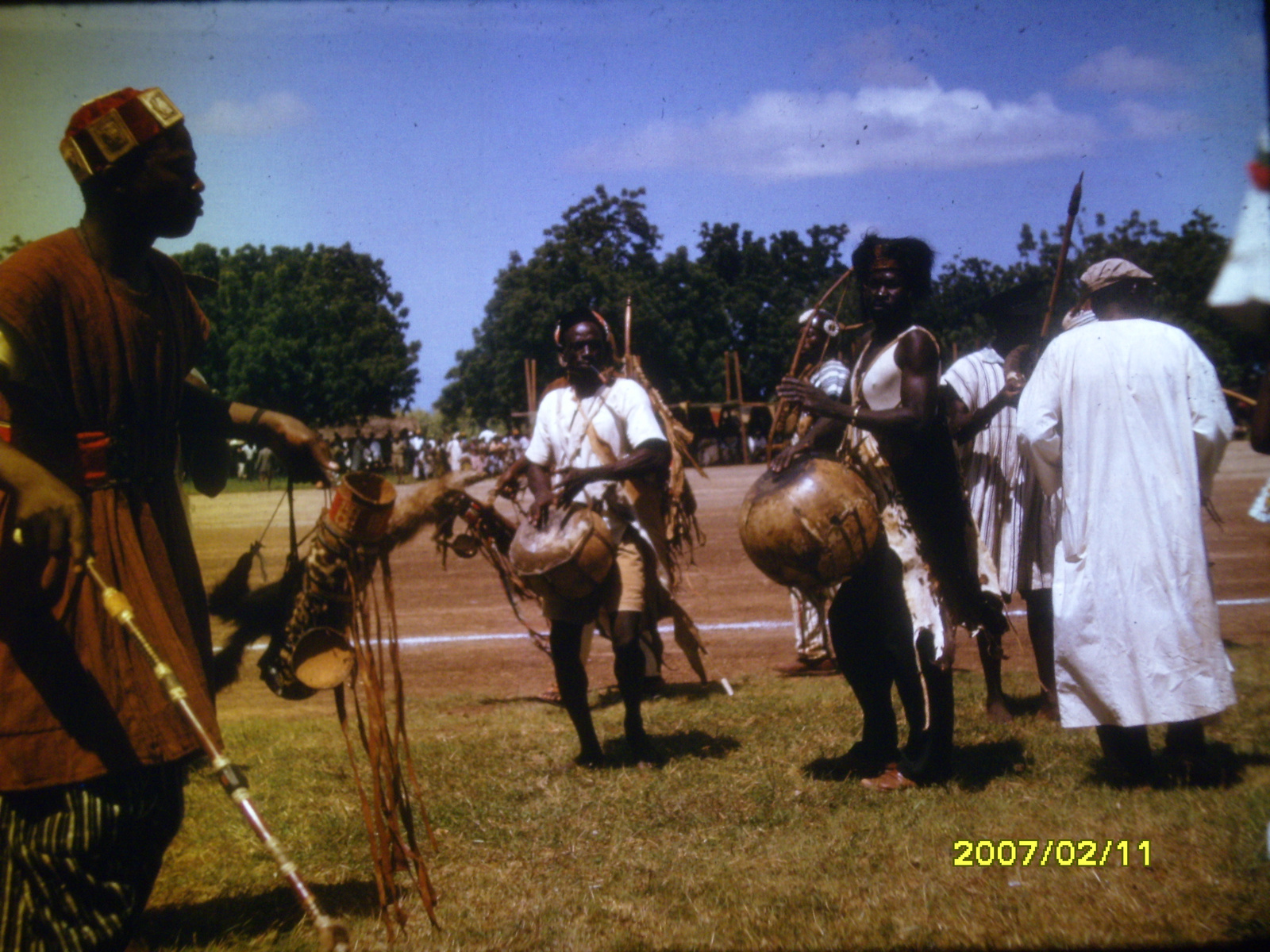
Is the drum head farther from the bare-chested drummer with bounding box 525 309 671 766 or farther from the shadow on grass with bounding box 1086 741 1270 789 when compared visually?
the shadow on grass with bounding box 1086 741 1270 789

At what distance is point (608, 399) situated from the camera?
5.43m

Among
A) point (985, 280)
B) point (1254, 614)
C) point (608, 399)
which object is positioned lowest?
point (1254, 614)

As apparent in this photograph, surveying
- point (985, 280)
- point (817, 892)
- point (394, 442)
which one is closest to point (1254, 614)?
point (985, 280)

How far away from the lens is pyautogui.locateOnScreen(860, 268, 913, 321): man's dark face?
14.9 feet

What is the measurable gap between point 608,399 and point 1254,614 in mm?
5460

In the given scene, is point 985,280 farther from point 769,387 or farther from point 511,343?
point 769,387

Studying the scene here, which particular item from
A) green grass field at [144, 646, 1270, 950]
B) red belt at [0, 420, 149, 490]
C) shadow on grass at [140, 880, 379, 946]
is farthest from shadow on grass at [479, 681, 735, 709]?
red belt at [0, 420, 149, 490]

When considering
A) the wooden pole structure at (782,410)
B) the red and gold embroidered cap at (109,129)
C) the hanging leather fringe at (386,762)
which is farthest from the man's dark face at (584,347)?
the red and gold embroidered cap at (109,129)

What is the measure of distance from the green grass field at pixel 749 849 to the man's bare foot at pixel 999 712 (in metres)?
0.07

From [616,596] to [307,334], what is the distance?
22.1 meters

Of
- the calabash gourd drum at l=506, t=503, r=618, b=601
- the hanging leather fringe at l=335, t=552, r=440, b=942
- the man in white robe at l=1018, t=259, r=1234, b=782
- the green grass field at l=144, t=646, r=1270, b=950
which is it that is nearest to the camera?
the hanging leather fringe at l=335, t=552, r=440, b=942

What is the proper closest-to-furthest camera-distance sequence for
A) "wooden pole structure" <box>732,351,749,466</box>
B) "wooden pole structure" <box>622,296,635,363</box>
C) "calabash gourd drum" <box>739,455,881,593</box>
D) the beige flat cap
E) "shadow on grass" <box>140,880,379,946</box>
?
"shadow on grass" <box>140,880,379,946</box>, "calabash gourd drum" <box>739,455,881,593</box>, the beige flat cap, "wooden pole structure" <box>622,296,635,363</box>, "wooden pole structure" <box>732,351,749,466</box>

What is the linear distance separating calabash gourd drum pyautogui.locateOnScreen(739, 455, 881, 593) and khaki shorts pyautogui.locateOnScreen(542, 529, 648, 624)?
107 cm

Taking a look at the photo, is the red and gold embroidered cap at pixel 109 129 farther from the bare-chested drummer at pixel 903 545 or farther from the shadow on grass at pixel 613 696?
the shadow on grass at pixel 613 696
